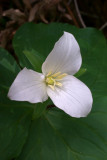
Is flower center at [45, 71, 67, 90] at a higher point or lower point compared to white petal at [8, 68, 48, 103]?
lower

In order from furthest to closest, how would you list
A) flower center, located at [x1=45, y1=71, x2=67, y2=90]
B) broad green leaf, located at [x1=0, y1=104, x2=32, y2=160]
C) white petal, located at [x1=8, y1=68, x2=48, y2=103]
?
broad green leaf, located at [x1=0, y1=104, x2=32, y2=160], flower center, located at [x1=45, y1=71, x2=67, y2=90], white petal, located at [x1=8, y1=68, x2=48, y2=103]

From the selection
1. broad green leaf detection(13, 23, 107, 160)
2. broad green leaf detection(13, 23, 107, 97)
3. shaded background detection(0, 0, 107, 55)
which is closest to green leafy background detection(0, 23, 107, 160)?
broad green leaf detection(13, 23, 107, 160)

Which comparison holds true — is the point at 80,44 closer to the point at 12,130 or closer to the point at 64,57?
the point at 64,57

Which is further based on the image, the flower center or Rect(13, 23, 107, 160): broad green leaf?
Rect(13, 23, 107, 160): broad green leaf

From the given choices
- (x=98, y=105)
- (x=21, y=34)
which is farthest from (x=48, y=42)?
(x=98, y=105)

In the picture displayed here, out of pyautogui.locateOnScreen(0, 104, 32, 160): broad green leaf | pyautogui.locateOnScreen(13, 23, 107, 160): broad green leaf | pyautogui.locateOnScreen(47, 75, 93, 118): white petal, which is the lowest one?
pyautogui.locateOnScreen(13, 23, 107, 160): broad green leaf

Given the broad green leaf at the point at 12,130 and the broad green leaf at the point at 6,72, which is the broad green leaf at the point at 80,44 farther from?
the broad green leaf at the point at 12,130

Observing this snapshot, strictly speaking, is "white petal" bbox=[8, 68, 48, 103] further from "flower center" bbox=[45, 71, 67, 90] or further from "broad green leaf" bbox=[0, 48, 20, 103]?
"broad green leaf" bbox=[0, 48, 20, 103]

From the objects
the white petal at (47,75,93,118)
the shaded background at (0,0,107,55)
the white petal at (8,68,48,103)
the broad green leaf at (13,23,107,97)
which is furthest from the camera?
the shaded background at (0,0,107,55)

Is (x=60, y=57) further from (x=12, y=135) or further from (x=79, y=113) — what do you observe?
(x=12, y=135)
